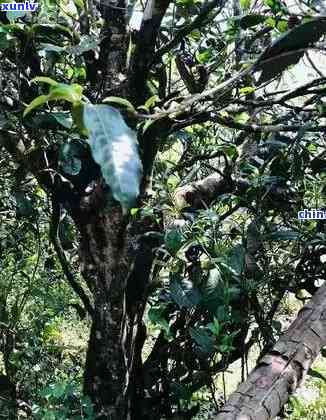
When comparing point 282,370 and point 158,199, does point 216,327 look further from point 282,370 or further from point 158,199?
point 158,199

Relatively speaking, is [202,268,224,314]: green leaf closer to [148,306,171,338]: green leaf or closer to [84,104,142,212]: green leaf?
[148,306,171,338]: green leaf

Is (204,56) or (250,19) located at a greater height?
(204,56)

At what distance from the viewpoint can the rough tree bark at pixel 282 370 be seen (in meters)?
0.89

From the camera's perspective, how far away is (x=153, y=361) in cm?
132

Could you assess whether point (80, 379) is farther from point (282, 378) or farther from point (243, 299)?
point (282, 378)

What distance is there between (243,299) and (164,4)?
2.13ft

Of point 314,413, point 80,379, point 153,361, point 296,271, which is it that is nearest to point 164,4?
point 296,271

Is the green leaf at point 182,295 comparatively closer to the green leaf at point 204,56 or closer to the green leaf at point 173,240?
the green leaf at point 173,240

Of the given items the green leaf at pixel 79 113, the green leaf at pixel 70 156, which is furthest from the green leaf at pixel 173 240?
the green leaf at pixel 79 113

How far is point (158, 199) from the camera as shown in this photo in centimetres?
119

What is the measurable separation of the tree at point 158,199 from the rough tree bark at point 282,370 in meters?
0.11

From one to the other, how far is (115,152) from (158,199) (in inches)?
27.7

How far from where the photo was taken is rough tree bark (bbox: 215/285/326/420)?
0.89m

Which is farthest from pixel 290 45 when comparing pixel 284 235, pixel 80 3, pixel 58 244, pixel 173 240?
pixel 58 244
